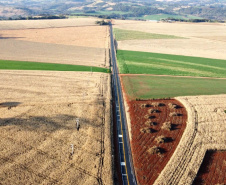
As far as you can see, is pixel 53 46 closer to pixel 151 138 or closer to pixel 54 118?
pixel 54 118

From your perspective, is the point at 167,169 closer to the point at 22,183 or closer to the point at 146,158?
the point at 146,158

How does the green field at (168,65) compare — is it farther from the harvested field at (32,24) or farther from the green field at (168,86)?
the harvested field at (32,24)

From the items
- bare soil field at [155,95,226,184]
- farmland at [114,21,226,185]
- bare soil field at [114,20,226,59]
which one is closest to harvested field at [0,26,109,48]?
bare soil field at [114,20,226,59]

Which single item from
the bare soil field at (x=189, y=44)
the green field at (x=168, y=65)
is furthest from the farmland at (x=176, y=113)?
the bare soil field at (x=189, y=44)

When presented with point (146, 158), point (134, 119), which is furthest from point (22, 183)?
point (134, 119)

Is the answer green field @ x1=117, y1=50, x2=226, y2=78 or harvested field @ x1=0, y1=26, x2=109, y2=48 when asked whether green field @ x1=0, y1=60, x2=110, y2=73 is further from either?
harvested field @ x1=0, y1=26, x2=109, y2=48

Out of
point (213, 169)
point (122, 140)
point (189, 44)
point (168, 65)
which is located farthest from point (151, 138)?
point (189, 44)

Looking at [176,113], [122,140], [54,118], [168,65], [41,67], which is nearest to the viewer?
[122,140]
